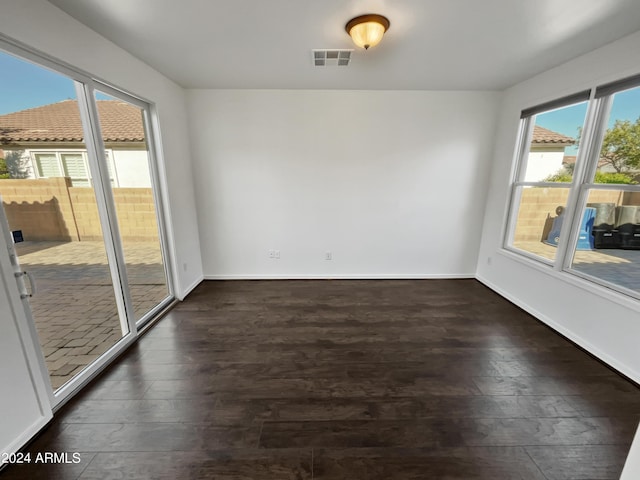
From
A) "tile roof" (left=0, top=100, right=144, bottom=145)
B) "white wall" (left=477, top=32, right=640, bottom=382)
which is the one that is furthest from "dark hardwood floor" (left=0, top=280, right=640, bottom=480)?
"tile roof" (left=0, top=100, right=144, bottom=145)

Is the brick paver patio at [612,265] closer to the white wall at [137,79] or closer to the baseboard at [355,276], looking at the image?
the baseboard at [355,276]

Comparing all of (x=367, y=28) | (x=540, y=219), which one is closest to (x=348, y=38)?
(x=367, y=28)

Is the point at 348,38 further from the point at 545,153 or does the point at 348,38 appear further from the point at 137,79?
the point at 545,153

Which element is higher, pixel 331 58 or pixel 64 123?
pixel 331 58

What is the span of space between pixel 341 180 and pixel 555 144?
242cm

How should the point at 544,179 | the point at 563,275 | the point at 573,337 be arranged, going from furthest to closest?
the point at 544,179 < the point at 563,275 < the point at 573,337

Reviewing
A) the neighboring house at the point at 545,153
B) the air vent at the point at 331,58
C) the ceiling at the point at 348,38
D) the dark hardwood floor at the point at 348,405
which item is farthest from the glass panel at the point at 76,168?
the neighboring house at the point at 545,153

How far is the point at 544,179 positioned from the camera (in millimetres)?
2945

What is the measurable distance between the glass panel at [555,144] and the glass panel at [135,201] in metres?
4.34

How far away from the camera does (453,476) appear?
1350 millimetres

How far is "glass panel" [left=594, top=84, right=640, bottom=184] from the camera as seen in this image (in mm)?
2115

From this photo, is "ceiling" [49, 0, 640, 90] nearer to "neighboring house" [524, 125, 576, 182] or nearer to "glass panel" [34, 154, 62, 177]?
"neighboring house" [524, 125, 576, 182]

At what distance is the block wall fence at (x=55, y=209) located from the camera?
1.54 metres

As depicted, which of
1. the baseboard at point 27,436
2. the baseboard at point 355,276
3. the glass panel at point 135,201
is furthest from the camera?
the baseboard at point 355,276
